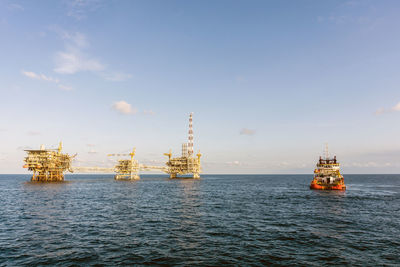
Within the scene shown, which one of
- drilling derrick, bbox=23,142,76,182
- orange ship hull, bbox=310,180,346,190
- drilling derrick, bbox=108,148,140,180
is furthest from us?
drilling derrick, bbox=108,148,140,180

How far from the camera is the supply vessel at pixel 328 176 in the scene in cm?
7938

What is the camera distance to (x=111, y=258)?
1992 cm

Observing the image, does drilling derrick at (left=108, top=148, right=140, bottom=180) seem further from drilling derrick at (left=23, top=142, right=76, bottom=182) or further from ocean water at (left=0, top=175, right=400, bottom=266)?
ocean water at (left=0, top=175, right=400, bottom=266)

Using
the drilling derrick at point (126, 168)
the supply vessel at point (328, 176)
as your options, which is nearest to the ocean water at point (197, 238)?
the supply vessel at point (328, 176)

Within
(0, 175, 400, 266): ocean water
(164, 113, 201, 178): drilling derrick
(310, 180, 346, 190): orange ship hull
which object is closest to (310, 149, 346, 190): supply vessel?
(310, 180, 346, 190): orange ship hull

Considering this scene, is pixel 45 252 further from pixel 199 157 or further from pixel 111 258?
pixel 199 157

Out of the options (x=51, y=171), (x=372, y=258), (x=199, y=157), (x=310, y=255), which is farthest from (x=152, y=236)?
(x=199, y=157)

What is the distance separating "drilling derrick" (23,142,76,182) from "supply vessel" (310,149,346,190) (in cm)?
12711

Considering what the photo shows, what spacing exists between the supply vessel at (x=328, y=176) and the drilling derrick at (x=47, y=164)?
12711 centimetres

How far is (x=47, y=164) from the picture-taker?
121688mm

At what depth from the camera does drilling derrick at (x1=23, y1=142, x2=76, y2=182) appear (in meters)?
119

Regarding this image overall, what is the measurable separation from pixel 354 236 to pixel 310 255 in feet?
34.4

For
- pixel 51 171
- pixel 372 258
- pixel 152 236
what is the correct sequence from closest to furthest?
pixel 372 258 < pixel 152 236 < pixel 51 171

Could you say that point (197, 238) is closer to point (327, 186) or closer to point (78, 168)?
point (327, 186)
